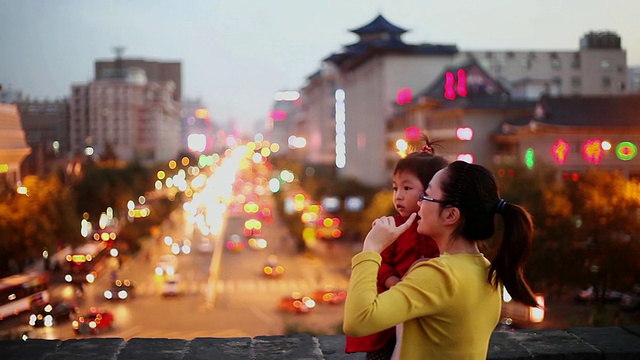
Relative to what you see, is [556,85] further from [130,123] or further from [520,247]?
[520,247]

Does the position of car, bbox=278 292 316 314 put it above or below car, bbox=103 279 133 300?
below

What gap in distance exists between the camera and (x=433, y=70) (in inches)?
1459

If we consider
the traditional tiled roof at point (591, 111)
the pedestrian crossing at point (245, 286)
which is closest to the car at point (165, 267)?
the pedestrian crossing at point (245, 286)

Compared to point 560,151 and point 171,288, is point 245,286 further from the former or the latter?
point 560,151

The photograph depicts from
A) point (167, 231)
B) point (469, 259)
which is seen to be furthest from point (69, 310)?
point (167, 231)

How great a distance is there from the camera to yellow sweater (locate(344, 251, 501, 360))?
1677 millimetres

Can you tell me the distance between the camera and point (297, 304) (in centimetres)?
2406

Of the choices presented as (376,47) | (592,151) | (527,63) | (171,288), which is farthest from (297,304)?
(527,63)

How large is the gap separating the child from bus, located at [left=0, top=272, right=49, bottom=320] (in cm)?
780

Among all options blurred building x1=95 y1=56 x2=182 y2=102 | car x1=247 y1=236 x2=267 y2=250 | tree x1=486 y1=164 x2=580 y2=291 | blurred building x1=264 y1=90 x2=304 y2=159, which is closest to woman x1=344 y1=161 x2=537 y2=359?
tree x1=486 y1=164 x2=580 y2=291

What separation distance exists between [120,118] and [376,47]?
42.5 feet

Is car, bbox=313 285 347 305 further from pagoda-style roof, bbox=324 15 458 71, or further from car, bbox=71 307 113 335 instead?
pagoda-style roof, bbox=324 15 458 71

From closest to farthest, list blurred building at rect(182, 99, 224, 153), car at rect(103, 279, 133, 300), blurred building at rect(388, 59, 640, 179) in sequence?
blurred building at rect(388, 59, 640, 179) → car at rect(103, 279, 133, 300) → blurred building at rect(182, 99, 224, 153)

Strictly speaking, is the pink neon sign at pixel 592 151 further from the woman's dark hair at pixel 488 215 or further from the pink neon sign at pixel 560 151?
the woman's dark hair at pixel 488 215
